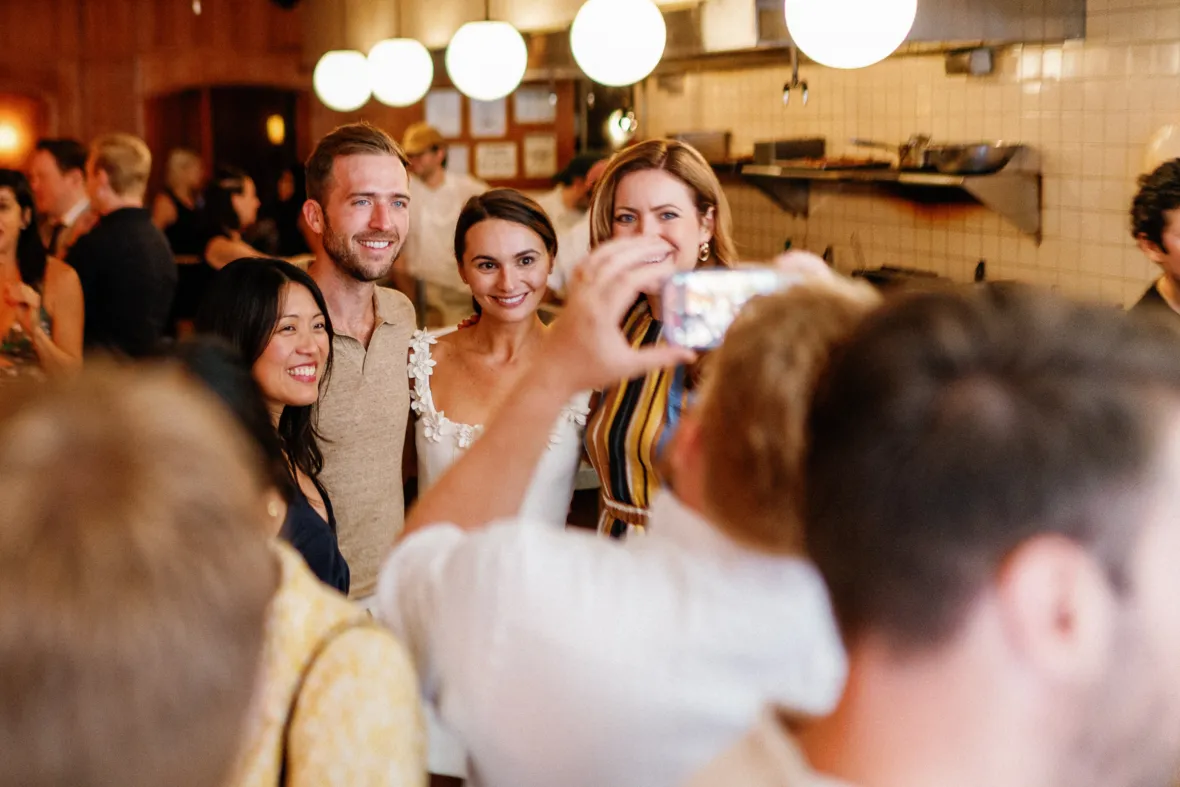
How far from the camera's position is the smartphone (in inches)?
59.0

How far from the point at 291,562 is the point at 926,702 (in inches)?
23.4

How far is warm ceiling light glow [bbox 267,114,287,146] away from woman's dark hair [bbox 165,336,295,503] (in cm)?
793

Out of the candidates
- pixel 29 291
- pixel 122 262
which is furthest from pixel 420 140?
pixel 29 291

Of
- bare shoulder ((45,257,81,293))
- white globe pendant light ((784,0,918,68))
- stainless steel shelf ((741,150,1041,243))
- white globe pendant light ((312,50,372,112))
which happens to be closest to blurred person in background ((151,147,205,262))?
white globe pendant light ((312,50,372,112))

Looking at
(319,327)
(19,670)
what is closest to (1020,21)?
(319,327)

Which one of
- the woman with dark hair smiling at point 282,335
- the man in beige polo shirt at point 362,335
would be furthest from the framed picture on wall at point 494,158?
the woman with dark hair smiling at point 282,335

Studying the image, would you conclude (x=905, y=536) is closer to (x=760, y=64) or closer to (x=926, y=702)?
(x=926, y=702)

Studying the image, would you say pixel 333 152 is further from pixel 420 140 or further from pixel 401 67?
pixel 420 140

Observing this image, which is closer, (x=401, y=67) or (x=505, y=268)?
(x=505, y=268)

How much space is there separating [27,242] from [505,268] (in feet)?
6.63

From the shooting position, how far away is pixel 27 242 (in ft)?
13.2

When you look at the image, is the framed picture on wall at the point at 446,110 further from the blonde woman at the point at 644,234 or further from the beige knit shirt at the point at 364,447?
the blonde woman at the point at 644,234

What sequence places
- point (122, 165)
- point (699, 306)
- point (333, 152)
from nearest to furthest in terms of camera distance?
1. point (699, 306)
2. point (333, 152)
3. point (122, 165)

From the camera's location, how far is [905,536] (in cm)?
71
